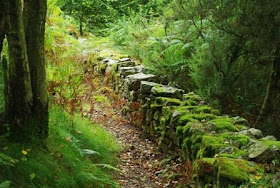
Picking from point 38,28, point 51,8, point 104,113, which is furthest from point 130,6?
point 38,28

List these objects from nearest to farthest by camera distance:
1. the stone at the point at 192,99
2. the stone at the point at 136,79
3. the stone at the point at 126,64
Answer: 1. the stone at the point at 192,99
2. the stone at the point at 136,79
3. the stone at the point at 126,64

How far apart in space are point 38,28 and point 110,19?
11795 mm

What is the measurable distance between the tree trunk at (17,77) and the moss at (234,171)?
224 cm

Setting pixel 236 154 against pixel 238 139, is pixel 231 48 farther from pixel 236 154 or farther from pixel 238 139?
pixel 236 154

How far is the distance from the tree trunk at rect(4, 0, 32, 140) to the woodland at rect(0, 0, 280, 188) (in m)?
0.01

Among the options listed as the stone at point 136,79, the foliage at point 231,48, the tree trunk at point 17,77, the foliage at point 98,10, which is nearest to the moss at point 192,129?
the foliage at point 231,48

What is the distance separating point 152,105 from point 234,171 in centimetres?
371

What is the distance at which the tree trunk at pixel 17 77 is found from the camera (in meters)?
3.53

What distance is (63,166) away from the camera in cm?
394

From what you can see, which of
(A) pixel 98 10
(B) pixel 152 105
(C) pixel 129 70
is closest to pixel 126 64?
(C) pixel 129 70

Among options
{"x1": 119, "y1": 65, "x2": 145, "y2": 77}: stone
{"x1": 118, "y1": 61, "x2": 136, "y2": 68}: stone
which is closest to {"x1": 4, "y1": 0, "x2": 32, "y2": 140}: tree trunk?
{"x1": 119, "y1": 65, "x2": 145, "y2": 77}: stone

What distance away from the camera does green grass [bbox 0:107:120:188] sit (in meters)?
3.40

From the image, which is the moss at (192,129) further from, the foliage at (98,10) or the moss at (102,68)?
the foliage at (98,10)

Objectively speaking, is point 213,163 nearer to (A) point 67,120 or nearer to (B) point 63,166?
(B) point 63,166
